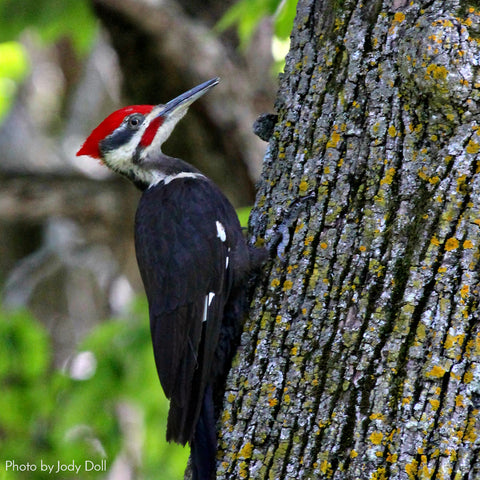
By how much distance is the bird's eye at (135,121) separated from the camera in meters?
3.64

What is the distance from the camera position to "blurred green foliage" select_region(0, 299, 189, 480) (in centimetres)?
471

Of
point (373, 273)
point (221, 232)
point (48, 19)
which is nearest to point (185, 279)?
point (221, 232)

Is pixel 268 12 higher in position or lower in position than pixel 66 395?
higher

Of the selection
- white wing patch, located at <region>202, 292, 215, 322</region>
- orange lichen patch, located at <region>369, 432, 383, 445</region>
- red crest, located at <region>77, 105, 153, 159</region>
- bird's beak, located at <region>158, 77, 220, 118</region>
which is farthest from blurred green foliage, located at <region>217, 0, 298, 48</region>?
orange lichen patch, located at <region>369, 432, 383, 445</region>

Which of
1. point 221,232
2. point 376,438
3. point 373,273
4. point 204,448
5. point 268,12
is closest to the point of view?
point 376,438

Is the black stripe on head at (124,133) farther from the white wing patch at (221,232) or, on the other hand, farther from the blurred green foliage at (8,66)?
the blurred green foliage at (8,66)

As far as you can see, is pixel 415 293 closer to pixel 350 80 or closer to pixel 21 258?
pixel 350 80

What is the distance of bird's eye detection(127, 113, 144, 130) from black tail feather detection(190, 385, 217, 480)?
5.55 ft

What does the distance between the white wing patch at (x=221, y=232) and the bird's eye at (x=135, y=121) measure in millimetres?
853

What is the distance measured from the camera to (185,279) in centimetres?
292

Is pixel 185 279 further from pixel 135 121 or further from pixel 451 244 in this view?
pixel 451 244

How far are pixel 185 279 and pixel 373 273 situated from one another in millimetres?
1014

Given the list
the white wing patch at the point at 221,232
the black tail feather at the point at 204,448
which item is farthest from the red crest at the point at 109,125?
the black tail feather at the point at 204,448

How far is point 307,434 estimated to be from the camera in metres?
2.03
